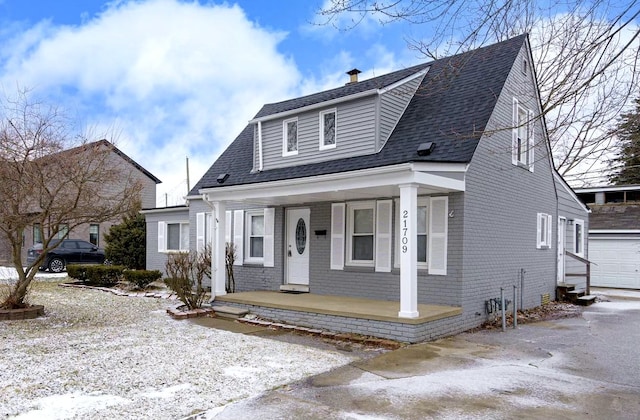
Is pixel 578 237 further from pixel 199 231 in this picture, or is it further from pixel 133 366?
pixel 133 366

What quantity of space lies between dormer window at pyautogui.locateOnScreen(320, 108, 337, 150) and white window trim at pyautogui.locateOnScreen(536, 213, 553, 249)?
5718 millimetres

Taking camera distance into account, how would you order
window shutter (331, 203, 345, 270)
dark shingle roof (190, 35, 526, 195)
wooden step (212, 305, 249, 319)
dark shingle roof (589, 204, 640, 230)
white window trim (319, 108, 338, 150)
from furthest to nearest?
1. dark shingle roof (589, 204, 640, 230)
2. white window trim (319, 108, 338, 150)
3. window shutter (331, 203, 345, 270)
4. wooden step (212, 305, 249, 319)
5. dark shingle roof (190, 35, 526, 195)

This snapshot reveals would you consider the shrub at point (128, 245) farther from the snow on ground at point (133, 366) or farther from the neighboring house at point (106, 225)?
the snow on ground at point (133, 366)

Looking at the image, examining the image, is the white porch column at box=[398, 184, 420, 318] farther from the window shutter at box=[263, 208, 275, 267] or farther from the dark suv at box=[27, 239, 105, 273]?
the dark suv at box=[27, 239, 105, 273]

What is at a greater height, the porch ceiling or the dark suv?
the porch ceiling

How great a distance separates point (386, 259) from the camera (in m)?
10.1

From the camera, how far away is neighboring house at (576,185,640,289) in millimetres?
18688

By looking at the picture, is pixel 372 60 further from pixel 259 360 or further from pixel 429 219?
pixel 259 360

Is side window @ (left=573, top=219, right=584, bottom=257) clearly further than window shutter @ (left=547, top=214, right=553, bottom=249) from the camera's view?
Yes

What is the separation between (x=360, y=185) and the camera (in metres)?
8.48

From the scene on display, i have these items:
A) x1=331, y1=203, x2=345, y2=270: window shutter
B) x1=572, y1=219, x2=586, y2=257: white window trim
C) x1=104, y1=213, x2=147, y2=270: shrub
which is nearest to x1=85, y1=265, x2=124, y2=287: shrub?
x1=104, y1=213, x2=147, y2=270: shrub

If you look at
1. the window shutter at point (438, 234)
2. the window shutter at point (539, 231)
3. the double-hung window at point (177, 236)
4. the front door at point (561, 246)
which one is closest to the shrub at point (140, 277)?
the double-hung window at point (177, 236)

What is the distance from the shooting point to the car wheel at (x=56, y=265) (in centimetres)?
2075

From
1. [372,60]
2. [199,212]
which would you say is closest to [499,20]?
[372,60]
